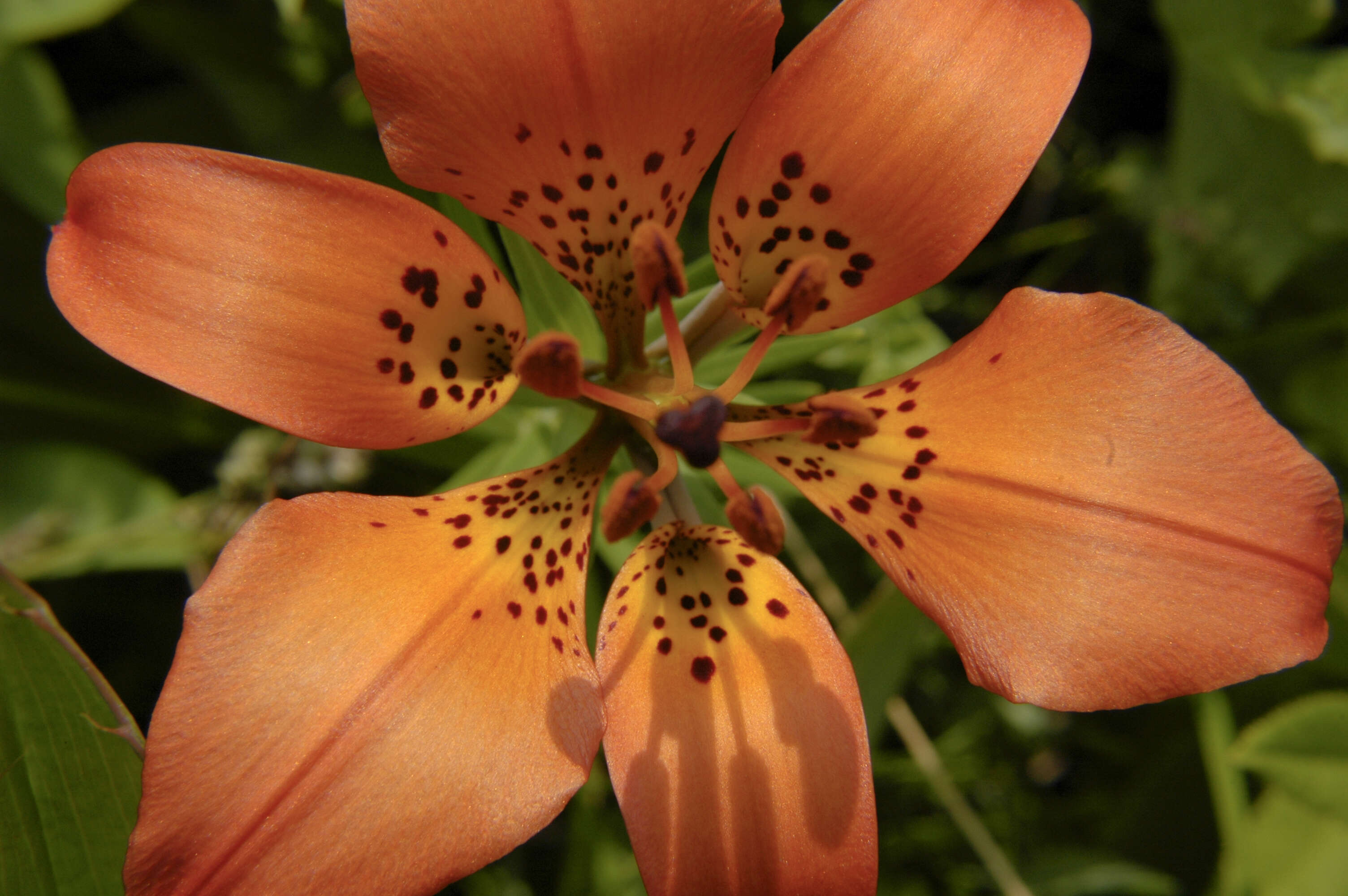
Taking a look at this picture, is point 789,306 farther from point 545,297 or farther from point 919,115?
point 545,297

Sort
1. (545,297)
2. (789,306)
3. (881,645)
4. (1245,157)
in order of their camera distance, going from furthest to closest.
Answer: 1. (1245,157)
2. (881,645)
3. (545,297)
4. (789,306)

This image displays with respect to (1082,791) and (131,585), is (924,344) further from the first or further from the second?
(131,585)

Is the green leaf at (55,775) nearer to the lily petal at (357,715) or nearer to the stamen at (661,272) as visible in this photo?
the lily petal at (357,715)

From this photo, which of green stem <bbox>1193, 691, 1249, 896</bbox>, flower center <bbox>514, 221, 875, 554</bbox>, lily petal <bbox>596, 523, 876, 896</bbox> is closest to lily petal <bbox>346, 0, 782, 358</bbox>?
flower center <bbox>514, 221, 875, 554</bbox>

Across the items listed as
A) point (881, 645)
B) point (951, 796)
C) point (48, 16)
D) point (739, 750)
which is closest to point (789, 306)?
point (739, 750)

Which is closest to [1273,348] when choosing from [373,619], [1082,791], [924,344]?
[924,344]

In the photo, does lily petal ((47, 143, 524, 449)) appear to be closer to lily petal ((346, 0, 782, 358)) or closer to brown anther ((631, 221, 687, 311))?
lily petal ((346, 0, 782, 358))

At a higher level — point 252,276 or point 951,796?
point 252,276
